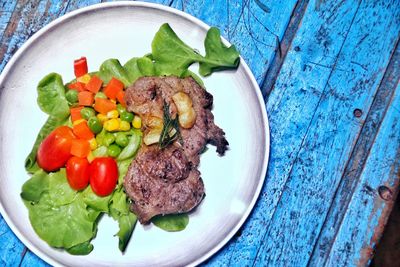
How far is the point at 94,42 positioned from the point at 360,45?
2256 mm

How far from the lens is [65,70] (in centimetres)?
378

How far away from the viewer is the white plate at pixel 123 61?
3.62 metres

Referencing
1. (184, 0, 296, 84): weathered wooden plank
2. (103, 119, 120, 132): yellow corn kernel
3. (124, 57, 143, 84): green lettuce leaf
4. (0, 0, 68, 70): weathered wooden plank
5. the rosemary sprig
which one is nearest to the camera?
the rosemary sprig

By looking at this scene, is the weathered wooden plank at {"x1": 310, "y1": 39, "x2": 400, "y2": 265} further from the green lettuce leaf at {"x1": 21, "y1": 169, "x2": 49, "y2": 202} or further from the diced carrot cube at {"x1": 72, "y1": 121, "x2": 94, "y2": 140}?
the green lettuce leaf at {"x1": 21, "y1": 169, "x2": 49, "y2": 202}

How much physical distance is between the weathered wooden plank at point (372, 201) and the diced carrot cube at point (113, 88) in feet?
7.06

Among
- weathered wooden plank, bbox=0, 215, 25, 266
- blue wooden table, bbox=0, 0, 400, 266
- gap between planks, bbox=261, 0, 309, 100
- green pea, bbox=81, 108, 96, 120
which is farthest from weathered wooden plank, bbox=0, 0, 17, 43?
gap between planks, bbox=261, 0, 309, 100

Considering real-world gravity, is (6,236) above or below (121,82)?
below

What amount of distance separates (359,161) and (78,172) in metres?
2.33

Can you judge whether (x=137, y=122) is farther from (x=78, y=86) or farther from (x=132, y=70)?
(x=78, y=86)

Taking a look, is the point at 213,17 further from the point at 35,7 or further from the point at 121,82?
the point at 35,7

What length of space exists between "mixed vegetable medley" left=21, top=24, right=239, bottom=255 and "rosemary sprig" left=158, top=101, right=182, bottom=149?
303mm

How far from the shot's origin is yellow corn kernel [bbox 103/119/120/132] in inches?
145

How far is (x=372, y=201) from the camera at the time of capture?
4.03m

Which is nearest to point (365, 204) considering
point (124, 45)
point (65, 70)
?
point (124, 45)
